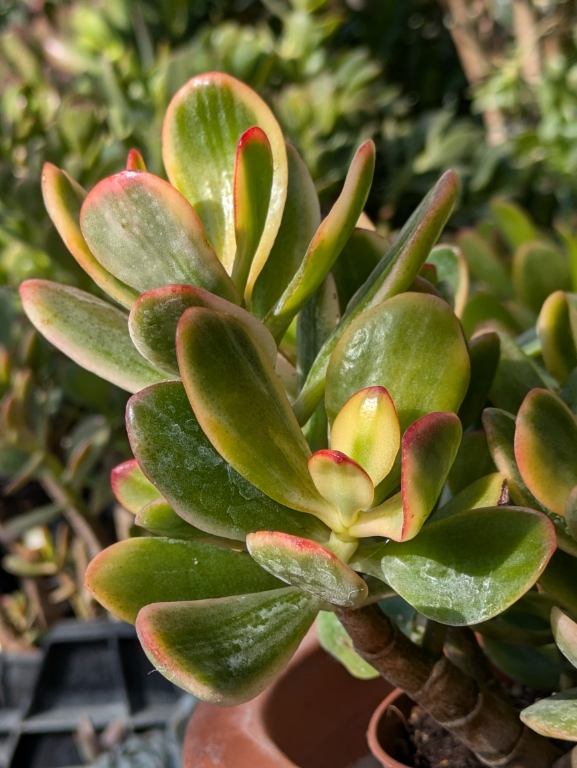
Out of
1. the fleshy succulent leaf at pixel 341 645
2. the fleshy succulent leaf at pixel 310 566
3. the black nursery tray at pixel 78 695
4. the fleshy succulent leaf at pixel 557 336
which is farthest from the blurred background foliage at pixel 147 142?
the fleshy succulent leaf at pixel 310 566

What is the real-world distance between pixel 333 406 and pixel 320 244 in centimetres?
8

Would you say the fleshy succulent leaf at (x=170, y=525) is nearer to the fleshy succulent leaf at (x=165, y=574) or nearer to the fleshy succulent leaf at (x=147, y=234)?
the fleshy succulent leaf at (x=165, y=574)

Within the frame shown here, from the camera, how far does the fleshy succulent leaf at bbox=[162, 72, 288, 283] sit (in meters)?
0.42

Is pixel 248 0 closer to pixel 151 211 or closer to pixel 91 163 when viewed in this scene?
pixel 91 163

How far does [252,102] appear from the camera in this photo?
425 millimetres

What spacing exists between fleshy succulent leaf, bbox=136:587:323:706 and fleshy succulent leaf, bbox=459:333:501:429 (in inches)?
5.4

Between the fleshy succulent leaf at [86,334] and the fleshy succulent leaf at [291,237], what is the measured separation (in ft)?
0.25

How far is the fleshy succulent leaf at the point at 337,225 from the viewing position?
1.18 feet

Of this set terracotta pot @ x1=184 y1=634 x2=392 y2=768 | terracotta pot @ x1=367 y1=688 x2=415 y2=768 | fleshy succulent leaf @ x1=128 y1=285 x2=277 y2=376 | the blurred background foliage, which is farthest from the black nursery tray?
fleshy succulent leaf @ x1=128 y1=285 x2=277 y2=376

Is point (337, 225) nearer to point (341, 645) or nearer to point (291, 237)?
point (291, 237)

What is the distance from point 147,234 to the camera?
366 mm

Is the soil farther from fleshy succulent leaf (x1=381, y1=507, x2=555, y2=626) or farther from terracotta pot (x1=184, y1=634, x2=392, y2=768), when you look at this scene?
fleshy succulent leaf (x1=381, y1=507, x2=555, y2=626)

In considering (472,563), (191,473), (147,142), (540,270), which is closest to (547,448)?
(472,563)

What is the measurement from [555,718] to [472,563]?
7 cm
